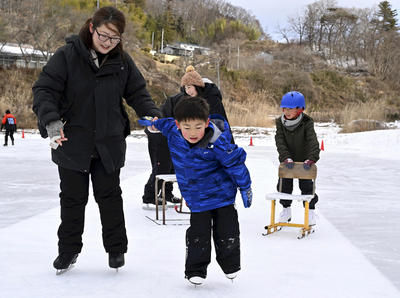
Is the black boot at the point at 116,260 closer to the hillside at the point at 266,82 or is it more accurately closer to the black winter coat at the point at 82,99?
the black winter coat at the point at 82,99

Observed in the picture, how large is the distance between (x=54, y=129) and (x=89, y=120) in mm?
244

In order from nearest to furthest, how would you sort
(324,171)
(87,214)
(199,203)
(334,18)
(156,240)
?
1. (199,203)
2. (156,240)
3. (87,214)
4. (324,171)
5. (334,18)

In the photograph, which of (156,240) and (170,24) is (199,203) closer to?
(156,240)

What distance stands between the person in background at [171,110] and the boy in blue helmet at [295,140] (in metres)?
0.58

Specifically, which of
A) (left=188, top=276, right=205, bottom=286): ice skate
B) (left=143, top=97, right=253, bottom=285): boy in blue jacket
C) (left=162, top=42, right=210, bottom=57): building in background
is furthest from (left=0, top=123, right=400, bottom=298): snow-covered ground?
(left=162, top=42, right=210, bottom=57): building in background

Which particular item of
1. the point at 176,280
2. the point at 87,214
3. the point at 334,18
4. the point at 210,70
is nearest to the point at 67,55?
the point at 176,280

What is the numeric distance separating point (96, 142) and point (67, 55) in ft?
1.73

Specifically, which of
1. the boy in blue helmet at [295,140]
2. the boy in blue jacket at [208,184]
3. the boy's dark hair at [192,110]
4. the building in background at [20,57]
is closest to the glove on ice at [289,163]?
the boy in blue helmet at [295,140]

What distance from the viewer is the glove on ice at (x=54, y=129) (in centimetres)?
224

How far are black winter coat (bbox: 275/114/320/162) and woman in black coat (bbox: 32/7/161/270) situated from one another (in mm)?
1949

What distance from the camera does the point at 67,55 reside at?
2424 mm

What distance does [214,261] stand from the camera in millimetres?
2900

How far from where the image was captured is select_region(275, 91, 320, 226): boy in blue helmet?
3.91 m

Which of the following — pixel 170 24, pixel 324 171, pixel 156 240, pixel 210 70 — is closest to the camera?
pixel 156 240
